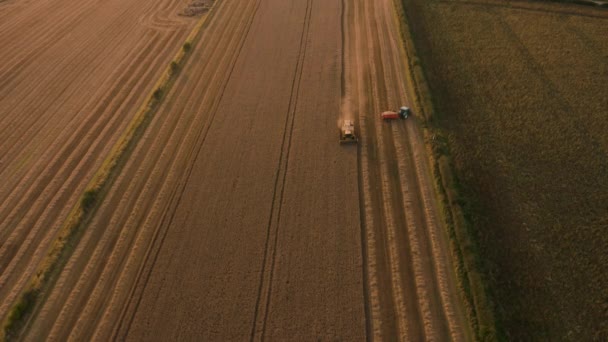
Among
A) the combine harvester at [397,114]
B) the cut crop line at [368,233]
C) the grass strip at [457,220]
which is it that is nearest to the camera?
the grass strip at [457,220]

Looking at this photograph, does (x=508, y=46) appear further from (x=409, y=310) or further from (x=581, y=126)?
(x=409, y=310)

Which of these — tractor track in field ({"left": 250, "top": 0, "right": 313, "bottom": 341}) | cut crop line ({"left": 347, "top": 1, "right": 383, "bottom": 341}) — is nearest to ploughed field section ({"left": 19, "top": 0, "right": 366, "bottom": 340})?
tractor track in field ({"left": 250, "top": 0, "right": 313, "bottom": 341})

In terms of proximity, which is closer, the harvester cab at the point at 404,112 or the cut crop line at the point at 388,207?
the cut crop line at the point at 388,207

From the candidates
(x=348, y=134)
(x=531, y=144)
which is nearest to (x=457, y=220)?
(x=531, y=144)

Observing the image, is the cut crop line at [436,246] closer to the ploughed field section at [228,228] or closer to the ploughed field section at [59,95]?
the ploughed field section at [228,228]

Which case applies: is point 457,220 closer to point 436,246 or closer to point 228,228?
point 436,246

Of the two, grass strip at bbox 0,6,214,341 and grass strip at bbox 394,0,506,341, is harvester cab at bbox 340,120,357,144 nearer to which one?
grass strip at bbox 394,0,506,341

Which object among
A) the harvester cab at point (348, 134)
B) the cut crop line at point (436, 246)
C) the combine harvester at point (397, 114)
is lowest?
the cut crop line at point (436, 246)

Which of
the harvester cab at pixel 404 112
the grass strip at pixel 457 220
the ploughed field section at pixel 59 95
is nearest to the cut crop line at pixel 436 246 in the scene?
the grass strip at pixel 457 220
